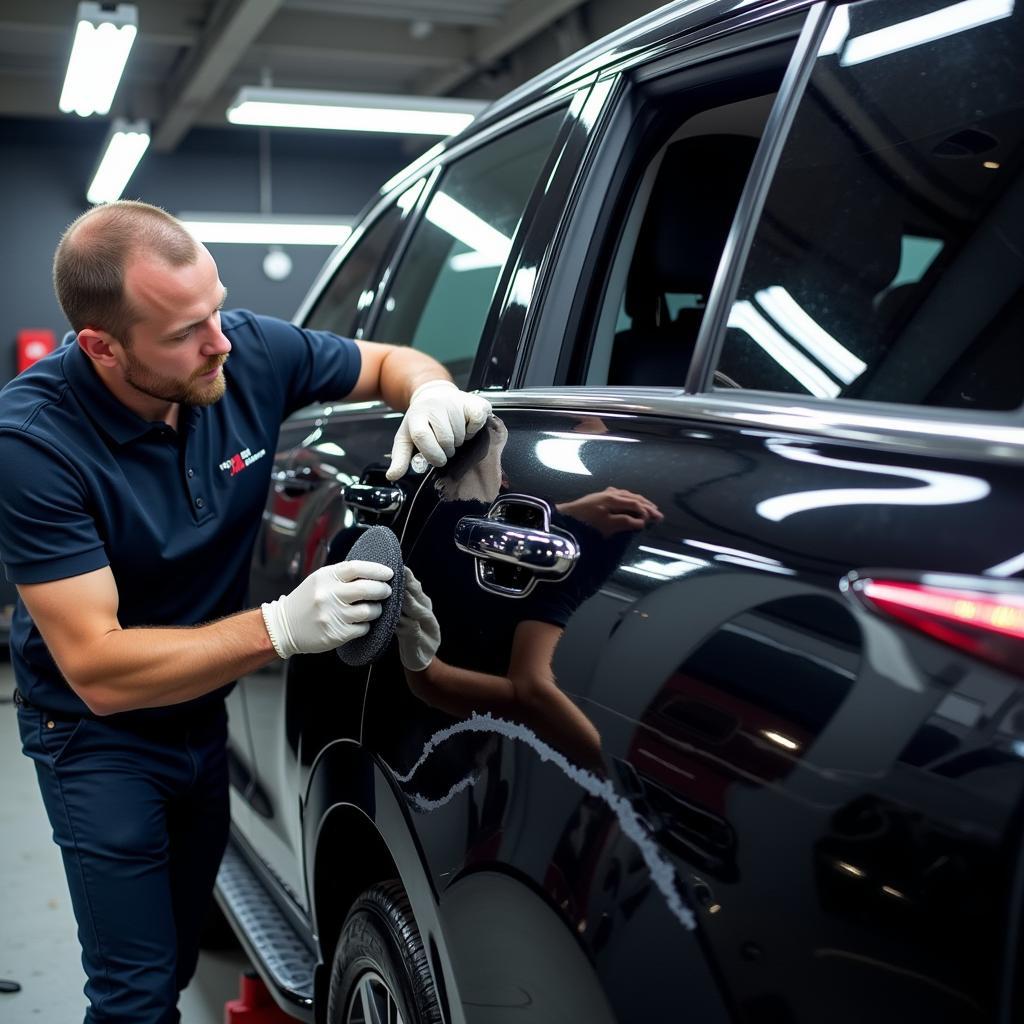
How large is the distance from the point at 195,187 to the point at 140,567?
1013 cm

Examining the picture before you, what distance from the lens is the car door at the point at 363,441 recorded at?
1797mm

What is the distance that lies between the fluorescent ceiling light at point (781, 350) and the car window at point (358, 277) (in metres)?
1.34

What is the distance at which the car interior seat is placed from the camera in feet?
5.32

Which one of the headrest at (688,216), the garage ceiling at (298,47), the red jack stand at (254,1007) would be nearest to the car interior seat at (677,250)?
the headrest at (688,216)

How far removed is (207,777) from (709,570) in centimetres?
137

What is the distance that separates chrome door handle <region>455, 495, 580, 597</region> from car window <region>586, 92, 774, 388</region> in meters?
0.37

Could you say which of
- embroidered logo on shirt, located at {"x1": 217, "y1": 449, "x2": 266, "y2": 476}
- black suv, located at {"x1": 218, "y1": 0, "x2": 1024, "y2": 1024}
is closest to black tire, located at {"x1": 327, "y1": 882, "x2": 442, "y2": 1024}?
black suv, located at {"x1": 218, "y1": 0, "x2": 1024, "y2": 1024}

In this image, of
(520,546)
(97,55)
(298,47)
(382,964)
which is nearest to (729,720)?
(520,546)

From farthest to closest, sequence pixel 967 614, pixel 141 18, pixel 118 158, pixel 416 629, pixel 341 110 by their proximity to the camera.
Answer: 1. pixel 118 158
2. pixel 141 18
3. pixel 341 110
4. pixel 416 629
5. pixel 967 614

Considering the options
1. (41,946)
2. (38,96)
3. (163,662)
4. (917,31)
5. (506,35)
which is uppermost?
(506,35)

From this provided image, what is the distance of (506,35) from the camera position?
798cm

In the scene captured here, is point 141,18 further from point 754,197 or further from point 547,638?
point 547,638

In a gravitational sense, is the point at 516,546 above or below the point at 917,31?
below

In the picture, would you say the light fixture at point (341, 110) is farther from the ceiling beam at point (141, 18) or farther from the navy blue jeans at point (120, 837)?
the navy blue jeans at point (120, 837)
